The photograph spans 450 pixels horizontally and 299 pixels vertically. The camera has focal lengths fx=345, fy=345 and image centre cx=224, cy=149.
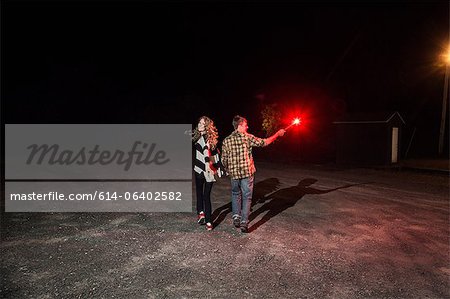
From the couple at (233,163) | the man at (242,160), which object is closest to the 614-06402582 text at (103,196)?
the couple at (233,163)

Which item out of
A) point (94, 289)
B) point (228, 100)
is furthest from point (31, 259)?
point (228, 100)

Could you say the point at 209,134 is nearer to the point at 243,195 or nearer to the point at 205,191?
the point at 205,191

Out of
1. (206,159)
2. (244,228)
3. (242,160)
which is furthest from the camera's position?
(206,159)

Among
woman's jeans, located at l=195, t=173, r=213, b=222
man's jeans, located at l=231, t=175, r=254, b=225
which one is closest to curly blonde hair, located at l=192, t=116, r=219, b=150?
woman's jeans, located at l=195, t=173, r=213, b=222

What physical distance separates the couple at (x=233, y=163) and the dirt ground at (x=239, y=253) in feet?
1.50

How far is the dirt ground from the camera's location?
13.5 feet

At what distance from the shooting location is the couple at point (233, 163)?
20.1 ft

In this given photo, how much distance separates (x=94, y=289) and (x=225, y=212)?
402 cm

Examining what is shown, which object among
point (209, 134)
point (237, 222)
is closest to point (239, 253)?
point (237, 222)

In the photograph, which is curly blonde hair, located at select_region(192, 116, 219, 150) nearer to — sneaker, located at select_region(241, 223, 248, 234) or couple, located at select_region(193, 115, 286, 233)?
couple, located at select_region(193, 115, 286, 233)

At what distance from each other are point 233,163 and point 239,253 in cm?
160

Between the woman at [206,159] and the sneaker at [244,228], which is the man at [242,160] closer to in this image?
the sneaker at [244,228]

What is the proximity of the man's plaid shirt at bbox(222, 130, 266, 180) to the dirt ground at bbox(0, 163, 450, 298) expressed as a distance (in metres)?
1.13

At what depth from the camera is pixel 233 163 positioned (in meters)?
6.12
